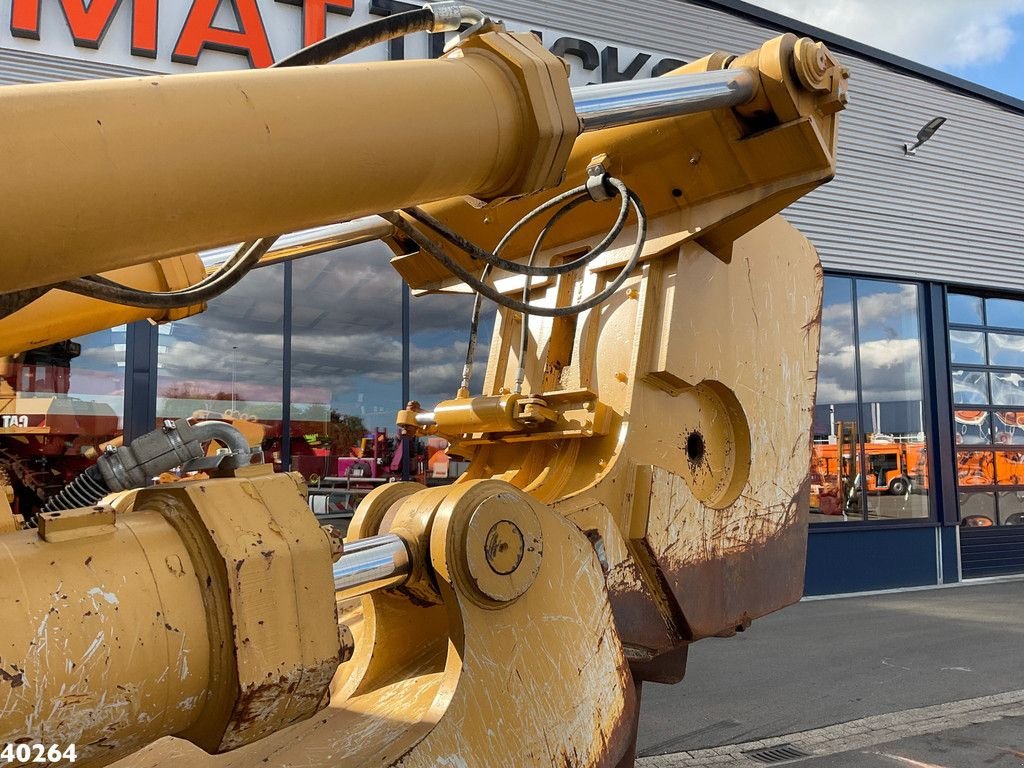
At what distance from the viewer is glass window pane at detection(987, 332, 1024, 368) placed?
12.6 meters

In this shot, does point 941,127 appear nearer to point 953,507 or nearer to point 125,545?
point 953,507

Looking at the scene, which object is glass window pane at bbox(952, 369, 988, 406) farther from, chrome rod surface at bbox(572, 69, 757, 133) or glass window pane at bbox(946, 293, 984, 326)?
chrome rod surface at bbox(572, 69, 757, 133)

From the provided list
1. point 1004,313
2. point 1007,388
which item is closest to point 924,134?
point 1004,313

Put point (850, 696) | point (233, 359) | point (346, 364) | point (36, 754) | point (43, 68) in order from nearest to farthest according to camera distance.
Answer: point (36, 754) → point (850, 696) → point (43, 68) → point (233, 359) → point (346, 364)

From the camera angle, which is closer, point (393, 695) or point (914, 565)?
point (393, 695)

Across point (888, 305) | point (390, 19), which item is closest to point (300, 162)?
point (390, 19)

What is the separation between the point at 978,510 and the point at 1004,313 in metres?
2.96

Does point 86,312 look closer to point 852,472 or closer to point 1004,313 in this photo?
point 852,472

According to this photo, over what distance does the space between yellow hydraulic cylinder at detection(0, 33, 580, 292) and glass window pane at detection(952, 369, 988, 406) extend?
40.4 ft

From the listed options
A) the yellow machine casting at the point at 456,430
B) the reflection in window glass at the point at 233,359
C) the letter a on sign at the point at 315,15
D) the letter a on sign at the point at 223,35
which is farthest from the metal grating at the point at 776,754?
the letter a on sign at the point at 315,15

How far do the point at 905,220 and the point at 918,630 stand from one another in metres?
5.71

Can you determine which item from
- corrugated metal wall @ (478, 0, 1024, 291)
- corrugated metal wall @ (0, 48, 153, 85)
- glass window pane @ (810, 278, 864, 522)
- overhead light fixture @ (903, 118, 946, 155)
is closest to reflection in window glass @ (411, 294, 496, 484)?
corrugated metal wall @ (478, 0, 1024, 291)

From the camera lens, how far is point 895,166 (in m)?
11.3

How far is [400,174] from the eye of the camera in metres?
1.33
